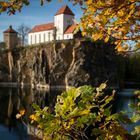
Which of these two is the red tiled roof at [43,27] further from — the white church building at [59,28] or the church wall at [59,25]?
the church wall at [59,25]

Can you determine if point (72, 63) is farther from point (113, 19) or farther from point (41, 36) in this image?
point (113, 19)

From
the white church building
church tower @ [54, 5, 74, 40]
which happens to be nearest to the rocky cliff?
the white church building

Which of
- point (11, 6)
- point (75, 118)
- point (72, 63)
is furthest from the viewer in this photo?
point (72, 63)

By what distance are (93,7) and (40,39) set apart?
256 ft

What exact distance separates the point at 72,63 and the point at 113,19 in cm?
5404

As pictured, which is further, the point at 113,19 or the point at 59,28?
the point at 59,28

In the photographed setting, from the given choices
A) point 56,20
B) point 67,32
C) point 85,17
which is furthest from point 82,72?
point 85,17

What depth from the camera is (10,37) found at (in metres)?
75.1

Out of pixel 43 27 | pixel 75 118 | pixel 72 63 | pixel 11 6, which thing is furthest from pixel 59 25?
pixel 75 118

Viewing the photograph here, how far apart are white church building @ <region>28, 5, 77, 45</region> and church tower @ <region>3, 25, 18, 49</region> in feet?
21.8

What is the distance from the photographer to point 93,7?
7.64 ft

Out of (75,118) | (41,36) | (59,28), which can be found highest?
(59,28)

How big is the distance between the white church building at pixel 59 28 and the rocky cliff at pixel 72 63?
10.9 metres

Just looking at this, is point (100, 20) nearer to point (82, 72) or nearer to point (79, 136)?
point (79, 136)
